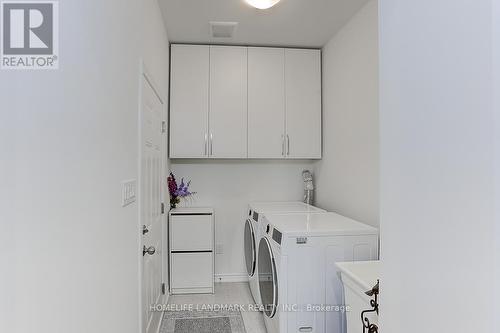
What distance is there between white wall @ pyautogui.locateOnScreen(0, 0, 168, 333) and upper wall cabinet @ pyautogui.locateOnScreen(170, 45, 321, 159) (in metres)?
1.75

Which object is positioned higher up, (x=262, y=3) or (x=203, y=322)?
(x=262, y=3)

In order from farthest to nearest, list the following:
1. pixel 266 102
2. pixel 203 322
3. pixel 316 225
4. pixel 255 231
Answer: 1. pixel 266 102
2. pixel 255 231
3. pixel 203 322
4. pixel 316 225

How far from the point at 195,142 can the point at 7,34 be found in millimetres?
2601

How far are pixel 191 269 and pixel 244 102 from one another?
1749mm

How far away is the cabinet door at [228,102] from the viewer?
3.38 meters

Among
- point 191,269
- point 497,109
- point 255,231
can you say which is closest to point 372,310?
point 497,109

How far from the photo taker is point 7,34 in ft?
2.47

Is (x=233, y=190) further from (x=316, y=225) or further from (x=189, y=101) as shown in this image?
(x=316, y=225)

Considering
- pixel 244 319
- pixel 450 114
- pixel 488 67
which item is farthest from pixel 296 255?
pixel 488 67

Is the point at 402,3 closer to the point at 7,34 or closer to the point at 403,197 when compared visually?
the point at 403,197

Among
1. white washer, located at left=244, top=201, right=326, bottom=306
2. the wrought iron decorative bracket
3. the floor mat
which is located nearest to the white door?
the floor mat

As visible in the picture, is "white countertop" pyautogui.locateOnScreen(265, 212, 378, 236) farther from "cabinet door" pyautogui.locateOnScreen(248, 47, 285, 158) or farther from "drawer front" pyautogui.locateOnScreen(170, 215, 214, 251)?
"cabinet door" pyautogui.locateOnScreen(248, 47, 285, 158)

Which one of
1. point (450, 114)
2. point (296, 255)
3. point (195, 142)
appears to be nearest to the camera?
point (450, 114)

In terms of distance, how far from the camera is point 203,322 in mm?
2701
